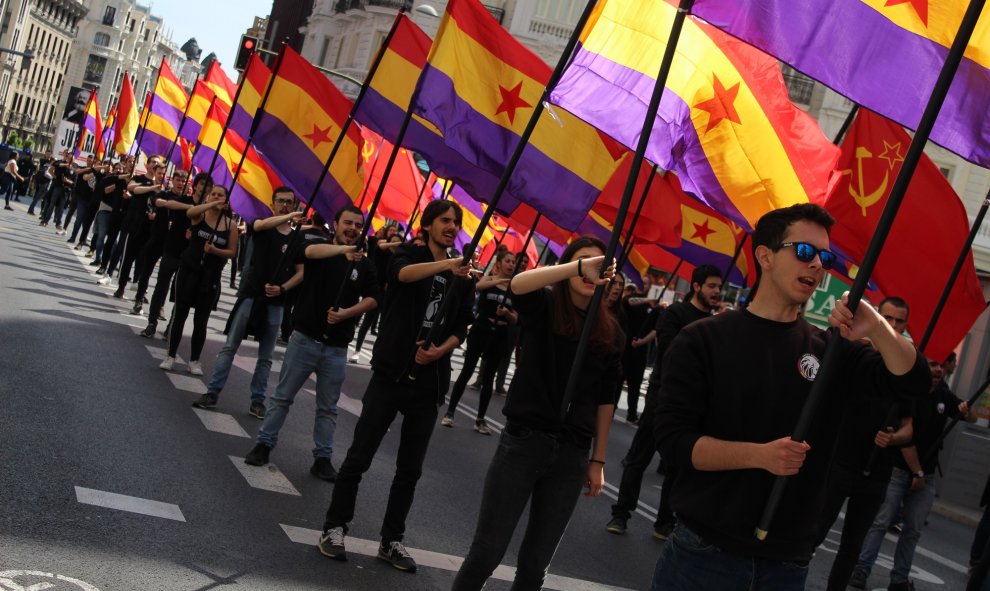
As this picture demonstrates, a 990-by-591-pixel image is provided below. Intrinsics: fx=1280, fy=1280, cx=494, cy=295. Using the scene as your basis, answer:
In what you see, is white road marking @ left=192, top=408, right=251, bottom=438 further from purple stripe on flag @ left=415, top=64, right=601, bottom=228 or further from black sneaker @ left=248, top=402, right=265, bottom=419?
purple stripe on flag @ left=415, top=64, right=601, bottom=228

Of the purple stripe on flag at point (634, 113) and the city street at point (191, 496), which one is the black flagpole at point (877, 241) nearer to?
the city street at point (191, 496)

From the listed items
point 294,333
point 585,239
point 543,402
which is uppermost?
point 585,239

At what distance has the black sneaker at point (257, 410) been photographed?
10.4 meters

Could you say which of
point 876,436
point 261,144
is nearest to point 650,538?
point 876,436

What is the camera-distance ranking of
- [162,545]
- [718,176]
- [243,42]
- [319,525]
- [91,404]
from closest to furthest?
[162,545], [319,525], [718,176], [91,404], [243,42]

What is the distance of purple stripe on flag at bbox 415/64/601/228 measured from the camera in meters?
9.23

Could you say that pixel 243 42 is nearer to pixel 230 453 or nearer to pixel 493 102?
pixel 493 102

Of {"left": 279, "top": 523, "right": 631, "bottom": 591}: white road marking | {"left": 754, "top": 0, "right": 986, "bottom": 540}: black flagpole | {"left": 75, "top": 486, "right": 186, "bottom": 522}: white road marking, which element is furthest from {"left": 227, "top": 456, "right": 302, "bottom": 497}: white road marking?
{"left": 754, "top": 0, "right": 986, "bottom": 540}: black flagpole

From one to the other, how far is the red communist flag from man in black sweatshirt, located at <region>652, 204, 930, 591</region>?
5055 millimetres

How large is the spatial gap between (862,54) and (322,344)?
410 centimetres

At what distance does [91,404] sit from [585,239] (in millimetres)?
5154

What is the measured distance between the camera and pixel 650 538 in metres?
9.61

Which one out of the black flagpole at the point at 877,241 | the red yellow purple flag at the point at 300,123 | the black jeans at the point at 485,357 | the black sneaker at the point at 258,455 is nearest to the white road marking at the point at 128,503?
the black sneaker at the point at 258,455

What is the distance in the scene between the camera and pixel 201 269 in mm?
12008
